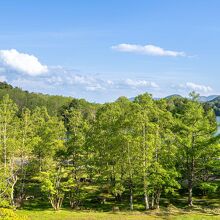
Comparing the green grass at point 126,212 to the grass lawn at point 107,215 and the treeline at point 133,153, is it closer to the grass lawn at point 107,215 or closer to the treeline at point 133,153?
the grass lawn at point 107,215

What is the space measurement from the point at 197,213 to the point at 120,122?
638 inches

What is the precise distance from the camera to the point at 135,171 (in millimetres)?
55000

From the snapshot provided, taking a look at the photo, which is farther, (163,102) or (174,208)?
(163,102)

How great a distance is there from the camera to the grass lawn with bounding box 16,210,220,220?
160 feet

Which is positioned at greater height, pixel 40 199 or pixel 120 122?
pixel 120 122

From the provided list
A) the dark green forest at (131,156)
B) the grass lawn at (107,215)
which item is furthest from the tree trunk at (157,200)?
the grass lawn at (107,215)

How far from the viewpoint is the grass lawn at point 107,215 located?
4862cm

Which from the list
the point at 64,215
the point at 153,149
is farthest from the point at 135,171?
the point at 64,215

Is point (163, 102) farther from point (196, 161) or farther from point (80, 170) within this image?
point (80, 170)

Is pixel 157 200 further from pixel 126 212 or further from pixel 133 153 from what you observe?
pixel 133 153

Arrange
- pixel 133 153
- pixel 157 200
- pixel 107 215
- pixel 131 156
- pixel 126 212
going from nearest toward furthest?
1. pixel 107 215
2. pixel 126 212
3. pixel 133 153
4. pixel 131 156
5. pixel 157 200

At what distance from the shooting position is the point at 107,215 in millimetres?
50469

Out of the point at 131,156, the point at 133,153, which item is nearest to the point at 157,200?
the point at 131,156

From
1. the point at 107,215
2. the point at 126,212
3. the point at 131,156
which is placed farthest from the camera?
the point at 131,156
